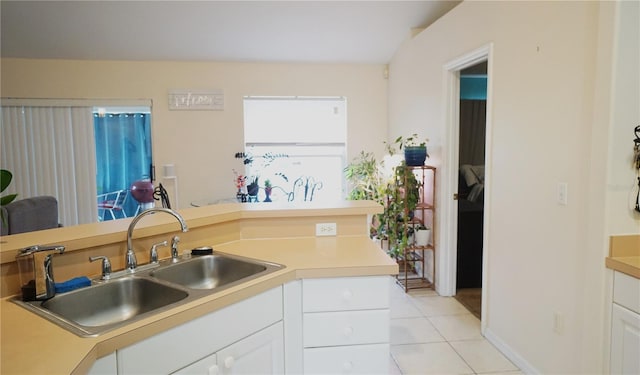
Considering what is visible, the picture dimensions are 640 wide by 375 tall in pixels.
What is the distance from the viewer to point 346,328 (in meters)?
1.66

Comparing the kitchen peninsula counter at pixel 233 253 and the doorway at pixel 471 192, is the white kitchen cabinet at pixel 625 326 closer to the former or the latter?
the kitchen peninsula counter at pixel 233 253

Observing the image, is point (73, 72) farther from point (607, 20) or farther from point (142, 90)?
point (607, 20)

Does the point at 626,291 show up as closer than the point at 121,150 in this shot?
Yes

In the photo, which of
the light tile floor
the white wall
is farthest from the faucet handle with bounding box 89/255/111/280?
the white wall

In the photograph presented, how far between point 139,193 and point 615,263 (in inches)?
179

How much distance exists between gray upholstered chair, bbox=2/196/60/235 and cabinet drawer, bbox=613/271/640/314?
3.91 meters

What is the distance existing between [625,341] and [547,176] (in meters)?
0.87

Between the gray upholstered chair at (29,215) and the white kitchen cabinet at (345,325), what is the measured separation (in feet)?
9.04

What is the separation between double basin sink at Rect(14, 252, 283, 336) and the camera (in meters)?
1.25

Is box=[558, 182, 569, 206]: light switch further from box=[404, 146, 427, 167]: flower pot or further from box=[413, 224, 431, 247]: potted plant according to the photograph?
box=[413, 224, 431, 247]: potted plant

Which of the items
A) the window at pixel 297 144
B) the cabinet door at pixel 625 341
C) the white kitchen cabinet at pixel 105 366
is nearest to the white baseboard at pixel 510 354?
the cabinet door at pixel 625 341

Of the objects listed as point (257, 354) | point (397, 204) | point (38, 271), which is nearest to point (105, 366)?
point (38, 271)

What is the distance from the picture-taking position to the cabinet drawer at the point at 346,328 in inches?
64.7

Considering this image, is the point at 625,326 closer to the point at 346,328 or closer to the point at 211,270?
the point at 346,328
